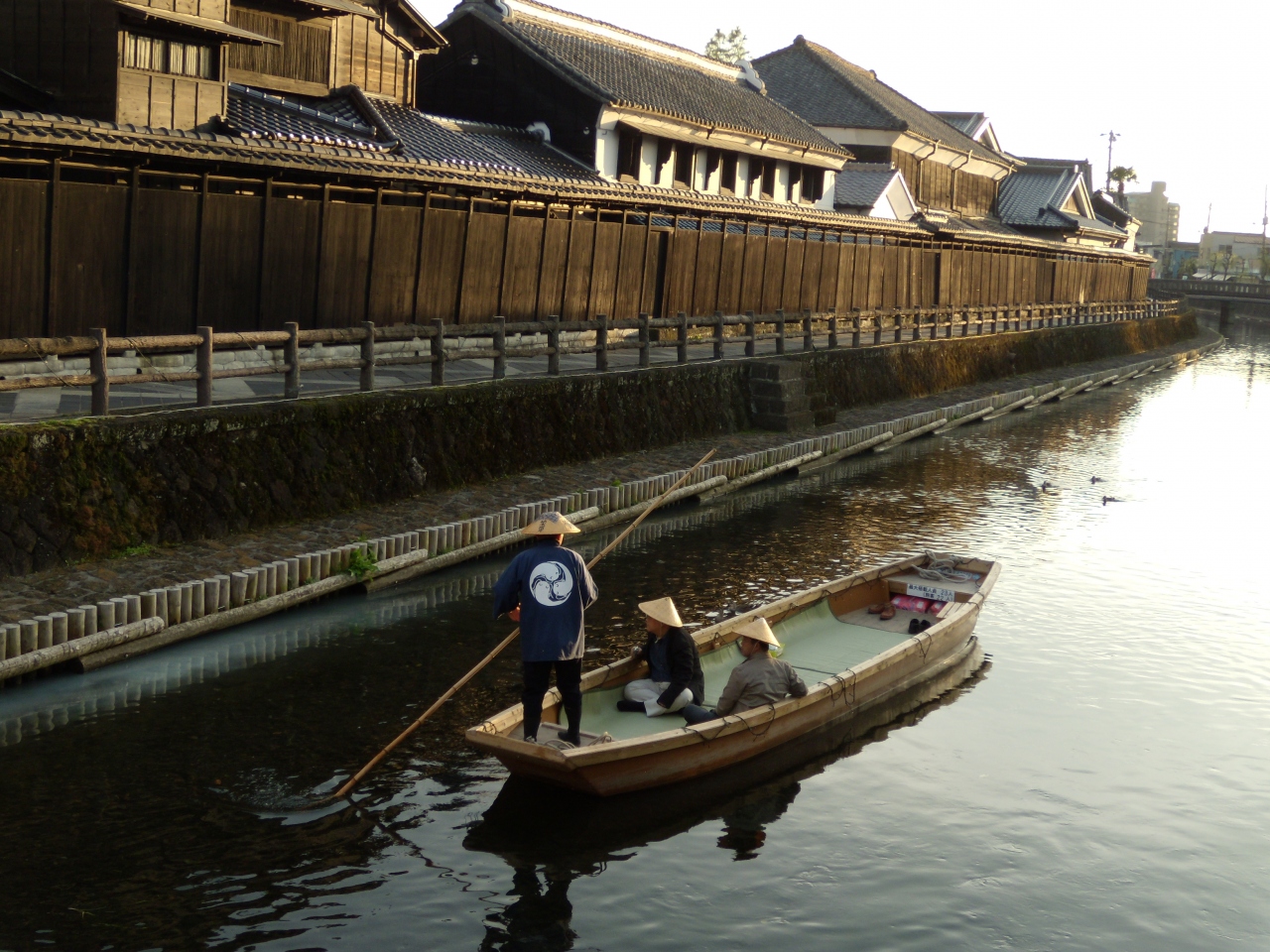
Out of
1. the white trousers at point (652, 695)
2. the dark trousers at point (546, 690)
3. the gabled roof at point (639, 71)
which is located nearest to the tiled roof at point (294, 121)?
the gabled roof at point (639, 71)

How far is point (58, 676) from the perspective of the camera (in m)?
11.7

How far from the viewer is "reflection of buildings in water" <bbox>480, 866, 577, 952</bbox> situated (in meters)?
8.04

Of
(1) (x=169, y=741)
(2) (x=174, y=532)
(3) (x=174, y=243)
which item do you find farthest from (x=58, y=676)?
(3) (x=174, y=243)

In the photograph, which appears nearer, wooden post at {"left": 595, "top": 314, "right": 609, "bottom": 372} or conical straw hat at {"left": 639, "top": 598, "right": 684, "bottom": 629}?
conical straw hat at {"left": 639, "top": 598, "right": 684, "bottom": 629}

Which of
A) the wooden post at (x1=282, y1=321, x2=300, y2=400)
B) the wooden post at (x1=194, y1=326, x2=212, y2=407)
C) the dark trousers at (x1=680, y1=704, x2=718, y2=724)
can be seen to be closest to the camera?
the dark trousers at (x1=680, y1=704, x2=718, y2=724)

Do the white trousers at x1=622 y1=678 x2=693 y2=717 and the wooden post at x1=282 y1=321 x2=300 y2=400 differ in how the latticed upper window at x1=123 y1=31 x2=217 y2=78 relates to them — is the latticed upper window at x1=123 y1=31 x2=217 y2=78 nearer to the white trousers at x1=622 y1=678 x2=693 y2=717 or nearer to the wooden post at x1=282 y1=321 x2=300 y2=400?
the wooden post at x1=282 y1=321 x2=300 y2=400

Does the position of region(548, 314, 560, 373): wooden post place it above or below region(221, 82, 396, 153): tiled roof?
below

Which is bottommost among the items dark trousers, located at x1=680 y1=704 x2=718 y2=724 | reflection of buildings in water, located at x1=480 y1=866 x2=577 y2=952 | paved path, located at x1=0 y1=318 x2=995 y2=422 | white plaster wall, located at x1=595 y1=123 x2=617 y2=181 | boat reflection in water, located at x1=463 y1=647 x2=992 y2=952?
reflection of buildings in water, located at x1=480 y1=866 x2=577 y2=952

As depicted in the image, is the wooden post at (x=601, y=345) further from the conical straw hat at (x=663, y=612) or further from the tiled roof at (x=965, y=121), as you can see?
the tiled roof at (x=965, y=121)

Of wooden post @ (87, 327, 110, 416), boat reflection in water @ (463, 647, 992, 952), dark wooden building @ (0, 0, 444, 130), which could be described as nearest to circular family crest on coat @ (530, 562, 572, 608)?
boat reflection in water @ (463, 647, 992, 952)

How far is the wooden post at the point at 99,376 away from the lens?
13.9 m

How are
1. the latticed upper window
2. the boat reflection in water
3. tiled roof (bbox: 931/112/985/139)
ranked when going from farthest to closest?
tiled roof (bbox: 931/112/985/139) < the latticed upper window < the boat reflection in water

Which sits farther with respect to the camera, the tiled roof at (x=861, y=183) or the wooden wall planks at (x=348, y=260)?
the tiled roof at (x=861, y=183)

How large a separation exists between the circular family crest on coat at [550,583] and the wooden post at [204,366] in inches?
282
